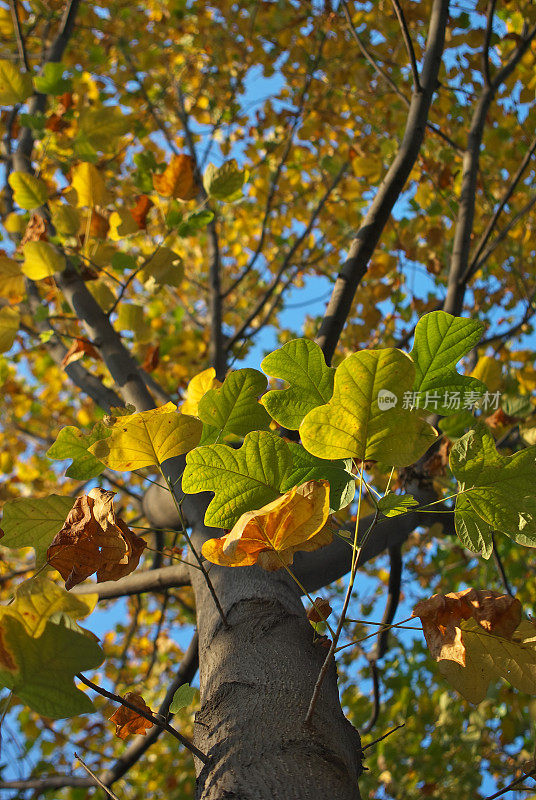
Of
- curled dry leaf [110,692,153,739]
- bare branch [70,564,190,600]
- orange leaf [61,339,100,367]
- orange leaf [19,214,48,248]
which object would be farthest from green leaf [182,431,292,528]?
orange leaf [19,214,48,248]

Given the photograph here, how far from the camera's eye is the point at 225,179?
1.44 metres

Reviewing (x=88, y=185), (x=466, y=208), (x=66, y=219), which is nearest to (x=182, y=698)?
(x=66, y=219)

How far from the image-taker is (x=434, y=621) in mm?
603

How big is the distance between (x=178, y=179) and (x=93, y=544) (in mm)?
1072

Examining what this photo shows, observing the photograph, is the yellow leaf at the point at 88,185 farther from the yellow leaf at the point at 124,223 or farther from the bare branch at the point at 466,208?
the bare branch at the point at 466,208

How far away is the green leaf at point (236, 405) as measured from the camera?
68cm

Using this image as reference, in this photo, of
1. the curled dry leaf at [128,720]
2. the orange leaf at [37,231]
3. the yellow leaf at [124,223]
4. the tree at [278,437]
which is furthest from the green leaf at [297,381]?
the orange leaf at [37,231]

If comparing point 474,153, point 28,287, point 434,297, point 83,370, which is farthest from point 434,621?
point 434,297

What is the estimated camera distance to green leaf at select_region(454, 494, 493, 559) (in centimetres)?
63

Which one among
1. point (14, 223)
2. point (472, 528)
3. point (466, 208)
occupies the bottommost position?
point (472, 528)

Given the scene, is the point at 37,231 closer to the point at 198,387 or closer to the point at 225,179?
the point at 225,179

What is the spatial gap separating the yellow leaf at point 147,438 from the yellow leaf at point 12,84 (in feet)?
4.69

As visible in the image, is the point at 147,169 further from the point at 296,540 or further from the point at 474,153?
the point at 296,540

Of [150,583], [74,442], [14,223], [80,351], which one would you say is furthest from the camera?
[14,223]
